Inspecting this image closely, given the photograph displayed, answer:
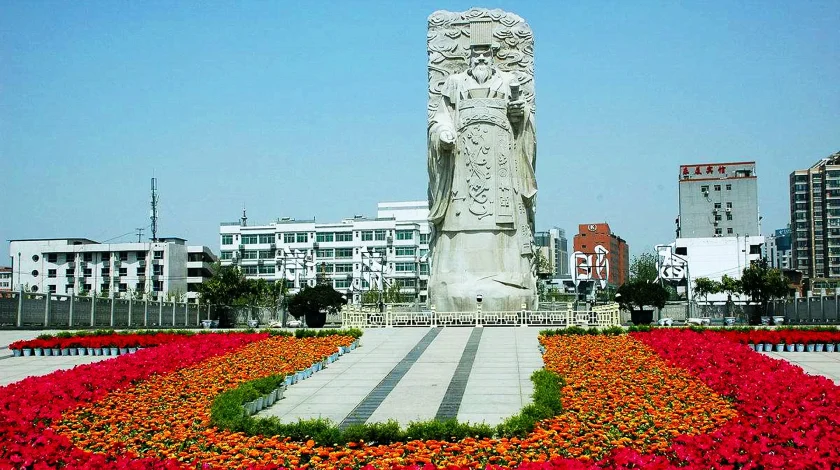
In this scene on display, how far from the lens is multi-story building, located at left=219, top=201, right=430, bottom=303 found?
74.8 metres

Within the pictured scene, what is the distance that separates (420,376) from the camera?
15.4 meters

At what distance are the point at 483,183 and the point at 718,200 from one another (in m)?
51.1

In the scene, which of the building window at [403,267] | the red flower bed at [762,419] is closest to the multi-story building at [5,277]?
the building window at [403,267]

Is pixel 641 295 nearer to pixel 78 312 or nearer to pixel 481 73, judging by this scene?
pixel 481 73

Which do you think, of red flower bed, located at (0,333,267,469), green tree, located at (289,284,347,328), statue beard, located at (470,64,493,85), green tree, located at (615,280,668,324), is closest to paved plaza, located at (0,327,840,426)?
red flower bed, located at (0,333,267,469)

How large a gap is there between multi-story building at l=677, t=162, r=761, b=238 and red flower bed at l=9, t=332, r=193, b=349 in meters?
62.7

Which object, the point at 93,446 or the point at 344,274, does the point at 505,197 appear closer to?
the point at 93,446

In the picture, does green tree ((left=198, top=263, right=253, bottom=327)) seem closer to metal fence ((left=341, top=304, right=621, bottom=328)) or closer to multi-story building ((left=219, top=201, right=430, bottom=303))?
metal fence ((left=341, top=304, right=621, bottom=328))

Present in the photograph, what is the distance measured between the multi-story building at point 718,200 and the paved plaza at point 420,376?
187ft

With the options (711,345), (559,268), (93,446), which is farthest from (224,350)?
(559,268)

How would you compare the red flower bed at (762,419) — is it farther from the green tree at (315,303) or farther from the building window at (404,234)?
the building window at (404,234)

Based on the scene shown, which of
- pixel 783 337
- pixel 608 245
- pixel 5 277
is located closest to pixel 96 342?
pixel 783 337

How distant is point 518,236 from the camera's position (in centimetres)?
3172

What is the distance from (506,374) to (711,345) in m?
4.69
